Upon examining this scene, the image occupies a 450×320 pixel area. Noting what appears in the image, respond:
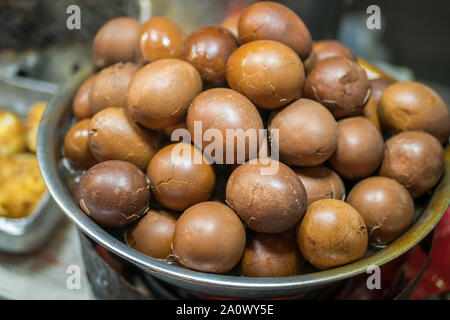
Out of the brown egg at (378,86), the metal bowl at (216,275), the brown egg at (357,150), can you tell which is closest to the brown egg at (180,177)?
the metal bowl at (216,275)

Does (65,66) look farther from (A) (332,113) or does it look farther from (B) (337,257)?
(B) (337,257)

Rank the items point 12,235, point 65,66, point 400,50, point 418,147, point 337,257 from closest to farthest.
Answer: point 337,257 → point 418,147 → point 12,235 → point 65,66 → point 400,50

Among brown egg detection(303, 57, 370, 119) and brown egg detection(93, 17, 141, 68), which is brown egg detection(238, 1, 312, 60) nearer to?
brown egg detection(303, 57, 370, 119)

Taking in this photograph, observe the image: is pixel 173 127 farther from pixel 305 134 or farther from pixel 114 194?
pixel 305 134

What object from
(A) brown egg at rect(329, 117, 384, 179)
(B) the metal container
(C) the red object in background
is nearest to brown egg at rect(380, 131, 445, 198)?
(A) brown egg at rect(329, 117, 384, 179)

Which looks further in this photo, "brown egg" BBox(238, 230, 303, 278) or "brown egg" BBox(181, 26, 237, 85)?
"brown egg" BBox(181, 26, 237, 85)

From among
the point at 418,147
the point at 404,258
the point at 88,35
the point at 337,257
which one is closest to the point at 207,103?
the point at 337,257

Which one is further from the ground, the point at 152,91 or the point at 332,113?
the point at 152,91
